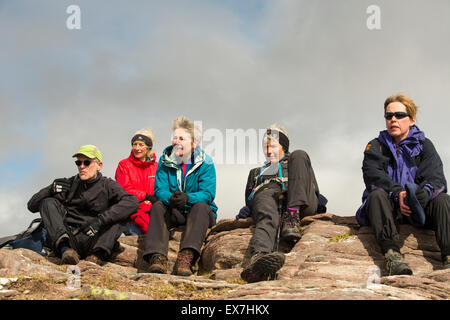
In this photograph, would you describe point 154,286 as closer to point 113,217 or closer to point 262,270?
point 262,270

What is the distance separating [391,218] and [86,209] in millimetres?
5938

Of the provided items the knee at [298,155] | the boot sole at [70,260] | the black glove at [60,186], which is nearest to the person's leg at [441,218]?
the knee at [298,155]

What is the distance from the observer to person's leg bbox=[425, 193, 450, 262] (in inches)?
305

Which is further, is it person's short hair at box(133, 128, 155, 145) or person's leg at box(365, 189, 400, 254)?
person's short hair at box(133, 128, 155, 145)

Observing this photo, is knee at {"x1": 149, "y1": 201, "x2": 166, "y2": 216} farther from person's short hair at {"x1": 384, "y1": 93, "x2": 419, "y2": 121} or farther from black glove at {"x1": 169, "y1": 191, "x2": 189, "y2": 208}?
person's short hair at {"x1": 384, "y1": 93, "x2": 419, "y2": 121}

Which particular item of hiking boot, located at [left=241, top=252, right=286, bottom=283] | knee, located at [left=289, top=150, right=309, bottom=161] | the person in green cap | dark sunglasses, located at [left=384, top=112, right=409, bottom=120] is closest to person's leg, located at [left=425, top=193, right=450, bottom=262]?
dark sunglasses, located at [left=384, top=112, right=409, bottom=120]

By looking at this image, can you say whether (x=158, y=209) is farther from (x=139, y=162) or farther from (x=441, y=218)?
(x=441, y=218)

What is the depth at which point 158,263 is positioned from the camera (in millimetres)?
8305

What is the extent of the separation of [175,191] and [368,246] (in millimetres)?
3781

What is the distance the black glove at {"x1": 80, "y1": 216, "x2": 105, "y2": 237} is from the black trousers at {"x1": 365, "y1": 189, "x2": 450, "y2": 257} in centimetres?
506

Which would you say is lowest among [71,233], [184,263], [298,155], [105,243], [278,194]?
[184,263]

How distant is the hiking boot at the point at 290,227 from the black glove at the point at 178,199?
6.48ft

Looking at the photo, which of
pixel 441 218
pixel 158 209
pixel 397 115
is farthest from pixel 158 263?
pixel 397 115
